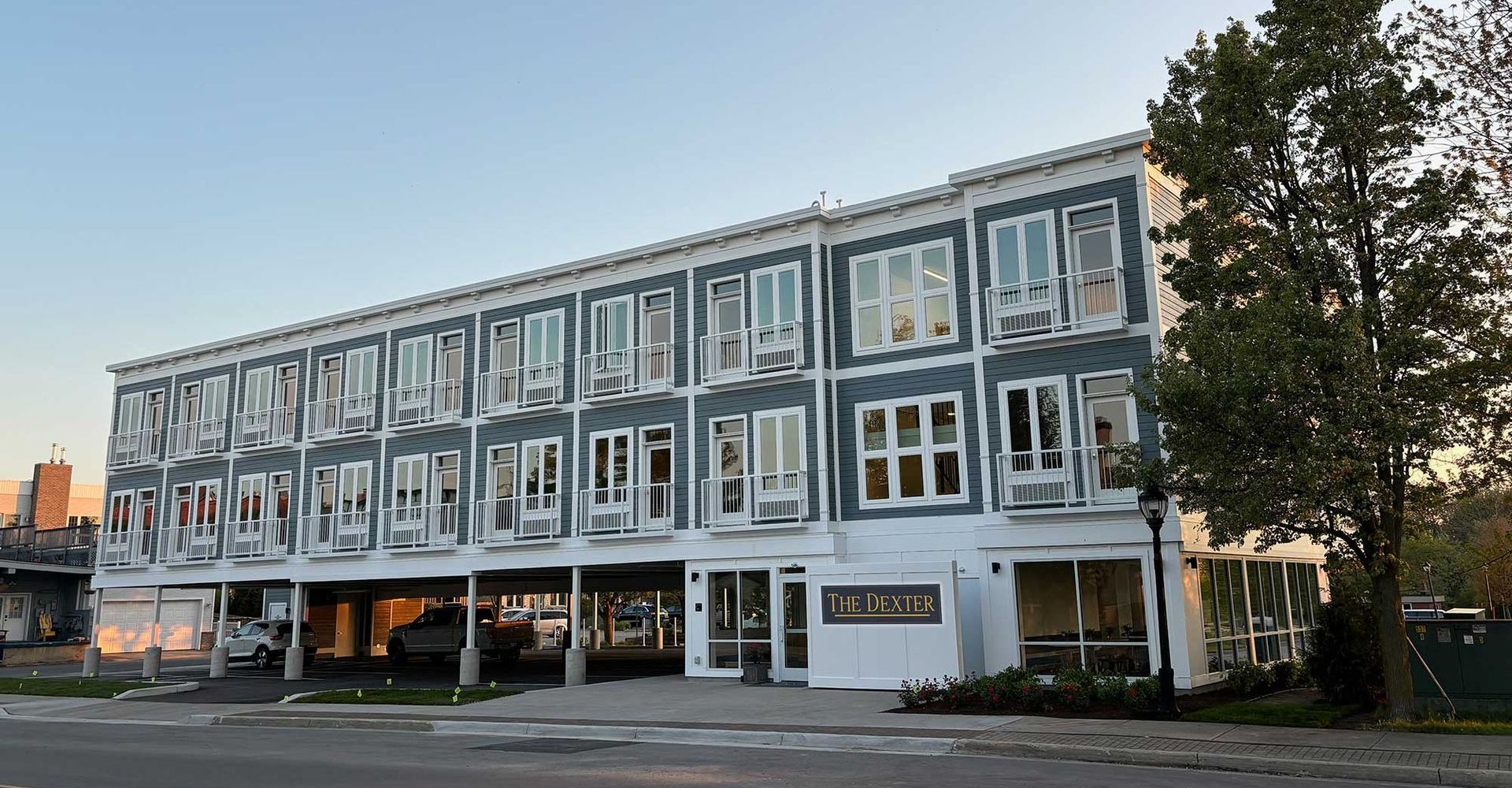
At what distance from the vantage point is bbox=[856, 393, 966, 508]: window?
22203 mm

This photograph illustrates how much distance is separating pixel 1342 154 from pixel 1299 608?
12796mm

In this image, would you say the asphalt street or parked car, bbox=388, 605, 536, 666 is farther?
parked car, bbox=388, 605, 536, 666

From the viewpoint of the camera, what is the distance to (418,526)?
29281 millimetres

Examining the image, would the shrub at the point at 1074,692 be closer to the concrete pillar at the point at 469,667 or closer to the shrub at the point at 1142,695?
the shrub at the point at 1142,695

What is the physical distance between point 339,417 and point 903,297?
1709 centimetres

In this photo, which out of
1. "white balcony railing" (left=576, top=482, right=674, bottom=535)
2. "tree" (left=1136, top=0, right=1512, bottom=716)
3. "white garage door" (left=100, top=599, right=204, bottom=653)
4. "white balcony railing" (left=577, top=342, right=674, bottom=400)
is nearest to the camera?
"tree" (left=1136, top=0, right=1512, bottom=716)

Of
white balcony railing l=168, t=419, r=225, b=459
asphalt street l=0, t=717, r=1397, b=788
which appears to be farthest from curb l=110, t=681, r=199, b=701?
asphalt street l=0, t=717, r=1397, b=788

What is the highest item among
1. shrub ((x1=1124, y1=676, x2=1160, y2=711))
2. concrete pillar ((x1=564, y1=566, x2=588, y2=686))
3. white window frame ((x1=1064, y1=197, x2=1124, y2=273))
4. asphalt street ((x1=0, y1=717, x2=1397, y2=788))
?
white window frame ((x1=1064, y1=197, x2=1124, y2=273))

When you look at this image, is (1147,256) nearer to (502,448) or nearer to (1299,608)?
(1299,608)

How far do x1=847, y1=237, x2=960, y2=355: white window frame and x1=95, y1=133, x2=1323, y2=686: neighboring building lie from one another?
7cm

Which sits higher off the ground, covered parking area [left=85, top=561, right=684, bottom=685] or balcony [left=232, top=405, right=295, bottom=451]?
balcony [left=232, top=405, right=295, bottom=451]

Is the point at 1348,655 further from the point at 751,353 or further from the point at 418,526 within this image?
the point at 418,526

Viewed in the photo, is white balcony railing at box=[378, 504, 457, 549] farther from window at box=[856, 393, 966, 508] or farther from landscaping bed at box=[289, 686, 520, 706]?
window at box=[856, 393, 966, 508]

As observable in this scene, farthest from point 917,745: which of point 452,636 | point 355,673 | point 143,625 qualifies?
point 143,625
